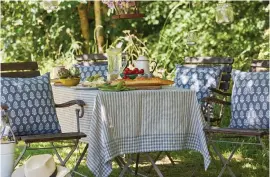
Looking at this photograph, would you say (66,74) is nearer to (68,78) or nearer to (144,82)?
(68,78)

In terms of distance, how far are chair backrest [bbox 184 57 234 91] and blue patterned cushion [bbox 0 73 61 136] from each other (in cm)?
176

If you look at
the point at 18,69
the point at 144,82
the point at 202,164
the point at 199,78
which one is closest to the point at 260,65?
the point at 199,78

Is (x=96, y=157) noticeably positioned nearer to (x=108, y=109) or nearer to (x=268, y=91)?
(x=108, y=109)

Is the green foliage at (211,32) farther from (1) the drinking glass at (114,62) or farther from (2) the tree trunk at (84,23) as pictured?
(1) the drinking glass at (114,62)

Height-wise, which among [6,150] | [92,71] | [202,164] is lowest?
[202,164]

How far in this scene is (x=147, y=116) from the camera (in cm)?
471

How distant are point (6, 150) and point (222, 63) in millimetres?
2488

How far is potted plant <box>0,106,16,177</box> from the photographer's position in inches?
184

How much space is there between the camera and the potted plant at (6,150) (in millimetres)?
4684

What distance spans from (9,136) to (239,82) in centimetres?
182

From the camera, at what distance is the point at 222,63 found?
6395 mm

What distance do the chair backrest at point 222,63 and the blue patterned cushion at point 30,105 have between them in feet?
5.77

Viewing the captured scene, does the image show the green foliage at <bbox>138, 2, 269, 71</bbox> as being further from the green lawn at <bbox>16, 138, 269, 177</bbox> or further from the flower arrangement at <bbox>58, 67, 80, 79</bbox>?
the flower arrangement at <bbox>58, 67, 80, 79</bbox>

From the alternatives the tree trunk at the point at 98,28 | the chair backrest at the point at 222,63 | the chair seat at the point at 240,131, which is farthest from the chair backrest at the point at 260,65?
the tree trunk at the point at 98,28
